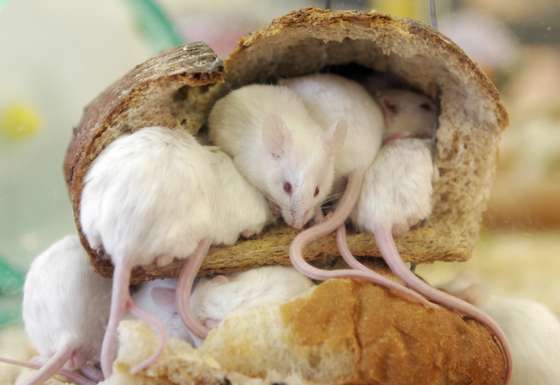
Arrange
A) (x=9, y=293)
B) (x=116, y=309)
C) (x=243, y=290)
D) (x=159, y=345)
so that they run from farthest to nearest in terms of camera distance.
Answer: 1. (x=9, y=293)
2. (x=243, y=290)
3. (x=116, y=309)
4. (x=159, y=345)

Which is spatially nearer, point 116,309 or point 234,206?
point 116,309

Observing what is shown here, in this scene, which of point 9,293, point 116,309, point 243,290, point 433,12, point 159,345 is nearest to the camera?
point 159,345

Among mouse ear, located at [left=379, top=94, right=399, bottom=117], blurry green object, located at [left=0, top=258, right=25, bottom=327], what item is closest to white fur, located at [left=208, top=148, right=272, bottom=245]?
mouse ear, located at [left=379, top=94, right=399, bottom=117]

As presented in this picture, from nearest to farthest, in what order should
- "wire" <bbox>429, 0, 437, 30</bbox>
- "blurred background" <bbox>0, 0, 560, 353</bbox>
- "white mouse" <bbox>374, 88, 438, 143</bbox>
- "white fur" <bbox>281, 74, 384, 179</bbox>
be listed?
1. "white fur" <bbox>281, 74, 384, 179</bbox>
2. "white mouse" <bbox>374, 88, 438, 143</bbox>
3. "blurred background" <bbox>0, 0, 560, 353</bbox>
4. "wire" <bbox>429, 0, 437, 30</bbox>

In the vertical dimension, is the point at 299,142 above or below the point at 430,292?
above

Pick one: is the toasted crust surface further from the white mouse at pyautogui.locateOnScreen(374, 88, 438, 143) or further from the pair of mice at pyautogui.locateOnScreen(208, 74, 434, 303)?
the white mouse at pyautogui.locateOnScreen(374, 88, 438, 143)

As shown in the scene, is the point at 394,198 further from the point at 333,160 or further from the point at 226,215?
the point at 226,215

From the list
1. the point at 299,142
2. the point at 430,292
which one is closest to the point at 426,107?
the point at 299,142
